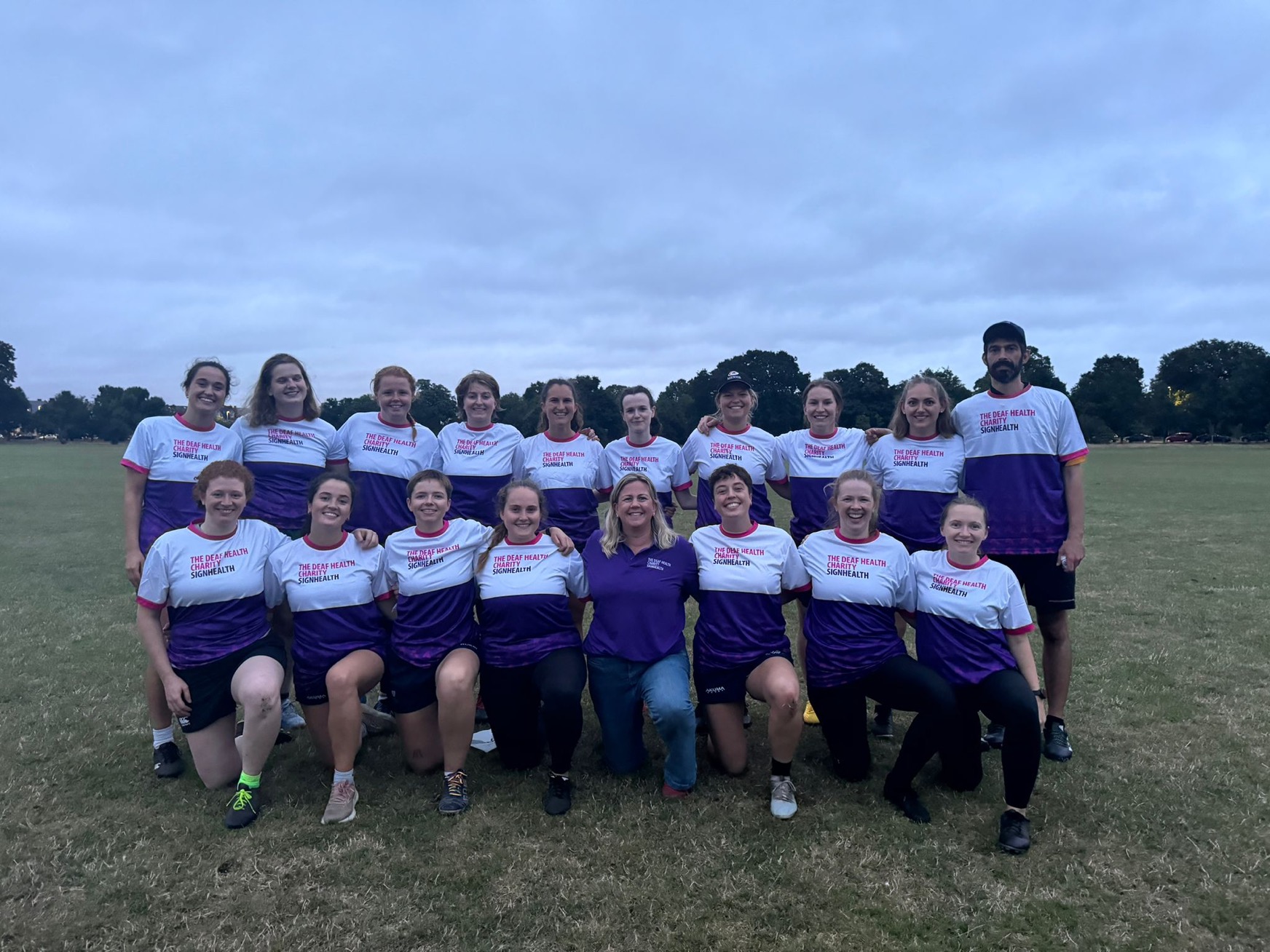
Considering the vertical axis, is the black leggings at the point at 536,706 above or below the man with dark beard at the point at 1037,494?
below

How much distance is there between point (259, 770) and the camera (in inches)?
147

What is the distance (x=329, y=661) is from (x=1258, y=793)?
4.79 m

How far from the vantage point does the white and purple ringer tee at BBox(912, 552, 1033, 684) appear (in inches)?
148

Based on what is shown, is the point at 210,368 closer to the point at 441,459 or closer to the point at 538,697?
the point at 441,459

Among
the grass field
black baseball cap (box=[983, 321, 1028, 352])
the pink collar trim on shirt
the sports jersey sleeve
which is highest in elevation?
black baseball cap (box=[983, 321, 1028, 352])

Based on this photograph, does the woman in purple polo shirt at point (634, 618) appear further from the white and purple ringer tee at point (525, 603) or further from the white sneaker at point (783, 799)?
the white sneaker at point (783, 799)

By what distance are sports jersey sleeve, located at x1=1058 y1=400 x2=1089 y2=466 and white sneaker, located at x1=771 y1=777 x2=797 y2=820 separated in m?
2.53

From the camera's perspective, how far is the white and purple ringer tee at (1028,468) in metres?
4.44

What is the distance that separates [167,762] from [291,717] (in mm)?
856

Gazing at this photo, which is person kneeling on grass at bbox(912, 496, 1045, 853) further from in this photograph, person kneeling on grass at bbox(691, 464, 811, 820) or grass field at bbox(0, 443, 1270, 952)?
person kneeling on grass at bbox(691, 464, 811, 820)

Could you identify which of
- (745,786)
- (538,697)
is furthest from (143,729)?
(745,786)

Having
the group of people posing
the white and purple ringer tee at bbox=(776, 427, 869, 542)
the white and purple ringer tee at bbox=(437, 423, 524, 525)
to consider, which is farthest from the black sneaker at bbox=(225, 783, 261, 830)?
the white and purple ringer tee at bbox=(776, 427, 869, 542)

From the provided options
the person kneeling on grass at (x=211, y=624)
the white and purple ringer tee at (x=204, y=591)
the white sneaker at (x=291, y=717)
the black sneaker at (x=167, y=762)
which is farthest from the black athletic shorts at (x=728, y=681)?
the black sneaker at (x=167, y=762)

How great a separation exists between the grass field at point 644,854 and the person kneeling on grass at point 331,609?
0.43 meters
